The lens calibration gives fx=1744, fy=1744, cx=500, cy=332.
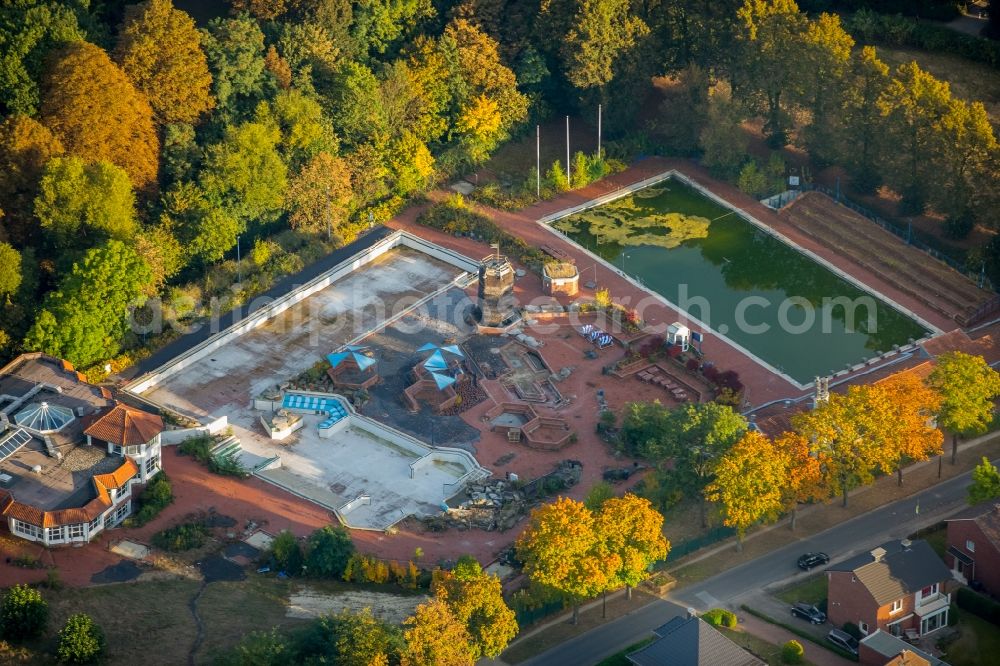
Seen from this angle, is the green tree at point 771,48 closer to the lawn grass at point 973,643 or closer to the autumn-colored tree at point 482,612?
the lawn grass at point 973,643

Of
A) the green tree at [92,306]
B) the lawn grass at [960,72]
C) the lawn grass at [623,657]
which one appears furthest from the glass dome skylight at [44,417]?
the lawn grass at [960,72]

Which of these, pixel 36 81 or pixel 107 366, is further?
pixel 36 81

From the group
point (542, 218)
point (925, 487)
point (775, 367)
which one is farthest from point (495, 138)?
point (925, 487)

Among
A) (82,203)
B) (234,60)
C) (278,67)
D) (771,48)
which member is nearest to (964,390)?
(771,48)

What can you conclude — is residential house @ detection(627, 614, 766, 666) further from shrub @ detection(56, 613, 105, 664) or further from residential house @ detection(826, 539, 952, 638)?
shrub @ detection(56, 613, 105, 664)

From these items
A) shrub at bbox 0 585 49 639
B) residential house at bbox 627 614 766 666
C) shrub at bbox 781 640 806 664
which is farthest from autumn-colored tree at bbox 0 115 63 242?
shrub at bbox 781 640 806 664

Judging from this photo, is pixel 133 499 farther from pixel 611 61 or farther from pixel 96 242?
pixel 611 61

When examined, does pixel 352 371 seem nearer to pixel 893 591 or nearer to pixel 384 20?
pixel 384 20
